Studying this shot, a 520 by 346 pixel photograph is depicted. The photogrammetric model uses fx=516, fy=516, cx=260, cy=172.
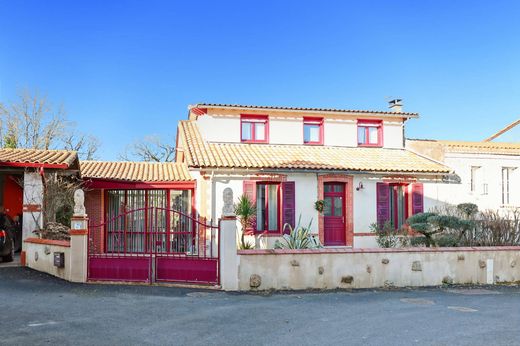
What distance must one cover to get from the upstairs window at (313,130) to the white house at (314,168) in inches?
1.6

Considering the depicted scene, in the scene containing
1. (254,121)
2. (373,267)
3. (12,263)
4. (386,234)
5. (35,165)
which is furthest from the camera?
(254,121)

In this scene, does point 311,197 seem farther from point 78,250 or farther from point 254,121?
point 78,250

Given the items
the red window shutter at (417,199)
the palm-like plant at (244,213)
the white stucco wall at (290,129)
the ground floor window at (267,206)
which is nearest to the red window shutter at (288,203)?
the ground floor window at (267,206)

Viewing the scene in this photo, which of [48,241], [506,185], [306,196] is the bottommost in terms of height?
[48,241]

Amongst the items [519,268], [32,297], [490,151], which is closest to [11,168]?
[32,297]

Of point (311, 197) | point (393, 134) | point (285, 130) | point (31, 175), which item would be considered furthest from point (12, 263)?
point (393, 134)

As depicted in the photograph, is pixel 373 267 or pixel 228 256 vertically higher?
pixel 228 256

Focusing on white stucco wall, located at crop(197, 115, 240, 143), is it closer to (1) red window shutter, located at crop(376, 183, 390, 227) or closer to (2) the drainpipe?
(2) the drainpipe

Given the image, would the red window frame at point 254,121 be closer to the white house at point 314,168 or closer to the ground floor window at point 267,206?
the white house at point 314,168

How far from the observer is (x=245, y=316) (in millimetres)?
8133

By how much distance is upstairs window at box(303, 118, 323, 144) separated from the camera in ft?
67.5

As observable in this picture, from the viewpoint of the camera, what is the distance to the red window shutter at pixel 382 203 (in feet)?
61.4

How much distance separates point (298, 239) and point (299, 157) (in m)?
4.42

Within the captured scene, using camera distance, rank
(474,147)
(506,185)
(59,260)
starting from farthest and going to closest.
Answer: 1. (506,185)
2. (474,147)
3. (59,260)
